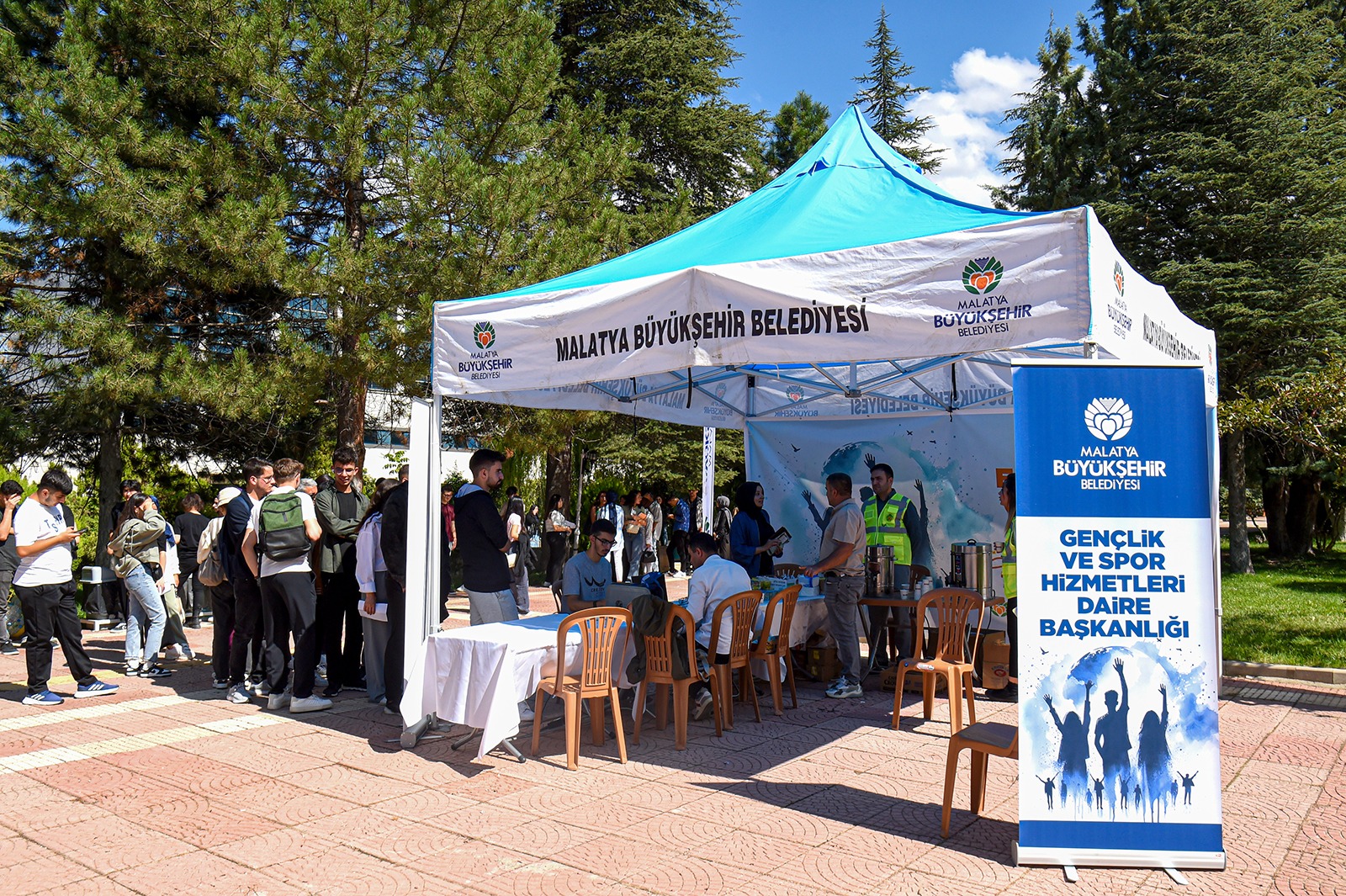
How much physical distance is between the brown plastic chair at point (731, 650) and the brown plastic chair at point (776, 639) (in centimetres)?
11

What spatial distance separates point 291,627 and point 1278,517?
81.2 ft

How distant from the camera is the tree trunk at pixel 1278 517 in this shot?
2362 cm

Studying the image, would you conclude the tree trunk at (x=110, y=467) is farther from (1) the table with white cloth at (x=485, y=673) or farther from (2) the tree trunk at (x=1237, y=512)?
(2) the tree trunk at (x=1237, y=512)

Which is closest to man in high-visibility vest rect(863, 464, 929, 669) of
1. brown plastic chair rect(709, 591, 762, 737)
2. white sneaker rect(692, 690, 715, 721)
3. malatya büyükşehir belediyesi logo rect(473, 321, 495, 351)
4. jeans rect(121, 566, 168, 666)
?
brown plastic chair rect(709, 591, 762, 737)

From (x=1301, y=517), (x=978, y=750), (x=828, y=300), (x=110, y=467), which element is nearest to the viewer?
(x=978, y=750)

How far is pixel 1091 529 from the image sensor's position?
13.5 ft

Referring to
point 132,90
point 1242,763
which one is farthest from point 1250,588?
point 132,90

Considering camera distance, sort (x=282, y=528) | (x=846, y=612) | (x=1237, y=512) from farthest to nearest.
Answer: (x=1237, y=512) < (x=846, y=612) < (x=282, y=528)

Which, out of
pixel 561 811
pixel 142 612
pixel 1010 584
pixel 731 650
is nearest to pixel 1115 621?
pixel 1010 584

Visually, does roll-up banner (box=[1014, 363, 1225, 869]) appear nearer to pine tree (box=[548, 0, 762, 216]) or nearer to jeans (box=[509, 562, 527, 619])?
jeans (box=[509, 562, 527, 619])

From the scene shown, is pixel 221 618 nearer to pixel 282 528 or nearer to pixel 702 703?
pixel 282 528

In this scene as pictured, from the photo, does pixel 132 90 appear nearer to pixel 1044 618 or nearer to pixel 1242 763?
pixel 1044 618

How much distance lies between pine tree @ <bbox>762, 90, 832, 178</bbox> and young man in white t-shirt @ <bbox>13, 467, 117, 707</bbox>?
2325 centimetres

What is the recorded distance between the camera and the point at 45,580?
7.00 meters
